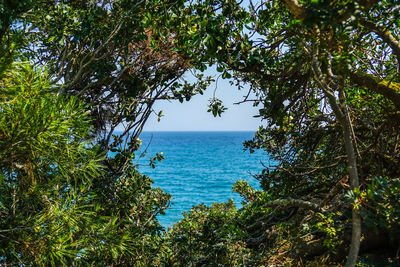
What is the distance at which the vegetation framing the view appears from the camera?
241 centimetres

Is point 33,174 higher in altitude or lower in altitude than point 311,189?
higher

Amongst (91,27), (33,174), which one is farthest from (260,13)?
(33,174)

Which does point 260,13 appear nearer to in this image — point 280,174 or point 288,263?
point 280,174

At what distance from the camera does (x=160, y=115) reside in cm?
453

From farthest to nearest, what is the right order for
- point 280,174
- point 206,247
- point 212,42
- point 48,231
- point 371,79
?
point 280,174, point 206,247, point 371,79, point 48,231, point 212,42

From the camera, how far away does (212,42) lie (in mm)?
2406

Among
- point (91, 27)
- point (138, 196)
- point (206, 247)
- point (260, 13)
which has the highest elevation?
point (260, 13)

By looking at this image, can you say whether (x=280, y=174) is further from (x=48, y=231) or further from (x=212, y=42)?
(x=48, y=231)

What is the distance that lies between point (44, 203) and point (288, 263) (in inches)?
118

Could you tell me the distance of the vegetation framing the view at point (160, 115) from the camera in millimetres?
2406

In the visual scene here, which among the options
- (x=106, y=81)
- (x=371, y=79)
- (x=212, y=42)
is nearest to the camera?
(x=212, y=42)

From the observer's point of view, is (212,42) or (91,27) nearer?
(212,42)

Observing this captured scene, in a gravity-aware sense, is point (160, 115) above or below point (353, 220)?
above

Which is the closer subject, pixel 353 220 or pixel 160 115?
pixel 353 220
